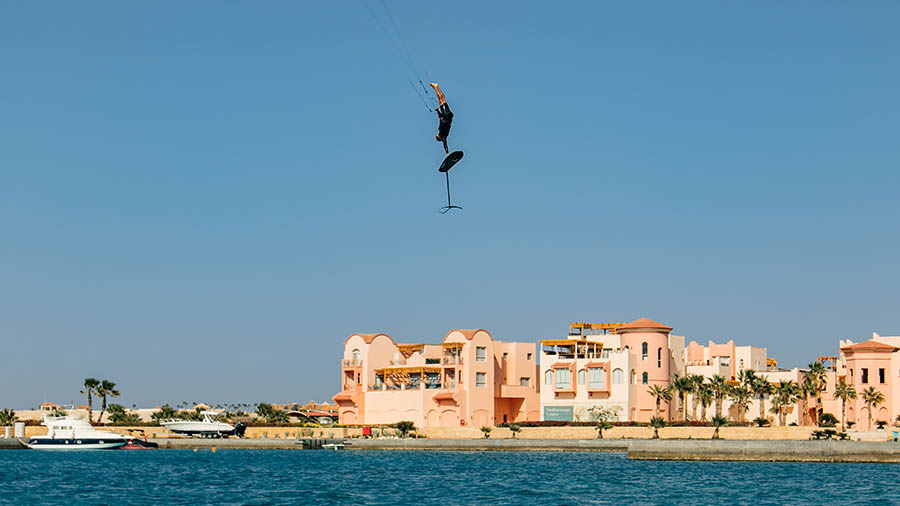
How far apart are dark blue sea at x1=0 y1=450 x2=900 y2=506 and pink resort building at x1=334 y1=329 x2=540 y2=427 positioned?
22.4 meters

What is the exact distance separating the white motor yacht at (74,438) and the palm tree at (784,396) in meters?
61.9

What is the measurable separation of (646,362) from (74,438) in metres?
55.1

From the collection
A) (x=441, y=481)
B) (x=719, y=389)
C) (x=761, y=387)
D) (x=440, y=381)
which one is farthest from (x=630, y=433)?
(x=441, y=481)

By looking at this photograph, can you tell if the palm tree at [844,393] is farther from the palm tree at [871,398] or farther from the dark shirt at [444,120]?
the dark shirt at [444,120]

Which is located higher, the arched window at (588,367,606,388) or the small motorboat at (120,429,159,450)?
the arched window at (588,367,606,388)

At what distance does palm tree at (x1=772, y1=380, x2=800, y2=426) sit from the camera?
106250 millimetres

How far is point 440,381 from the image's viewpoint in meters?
119

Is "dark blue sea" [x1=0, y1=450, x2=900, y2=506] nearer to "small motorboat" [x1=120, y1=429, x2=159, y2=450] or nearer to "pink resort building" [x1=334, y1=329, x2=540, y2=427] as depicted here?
"small motorboat" [x1=120, y1=429, x2=159, y2=450]

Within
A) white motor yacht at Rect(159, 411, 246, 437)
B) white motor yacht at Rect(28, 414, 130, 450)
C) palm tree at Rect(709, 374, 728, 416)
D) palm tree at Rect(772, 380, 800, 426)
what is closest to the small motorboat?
white motor yacht at Rect(28, 414, 130, 450)

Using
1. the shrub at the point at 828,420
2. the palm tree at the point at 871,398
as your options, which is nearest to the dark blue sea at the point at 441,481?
the palm tree at the point at 871,398

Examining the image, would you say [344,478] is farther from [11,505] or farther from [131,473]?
[11,505]

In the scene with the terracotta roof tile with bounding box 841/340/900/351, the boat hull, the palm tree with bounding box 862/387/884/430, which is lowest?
the boat hull

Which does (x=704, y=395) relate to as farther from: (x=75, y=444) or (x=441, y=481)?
(x=75, y=444)

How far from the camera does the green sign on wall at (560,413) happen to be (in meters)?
112
